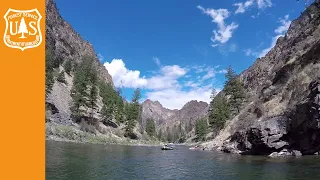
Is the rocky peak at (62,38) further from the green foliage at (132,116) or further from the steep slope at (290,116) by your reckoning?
the steep slope at (290,116)

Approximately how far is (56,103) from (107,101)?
1128 inches

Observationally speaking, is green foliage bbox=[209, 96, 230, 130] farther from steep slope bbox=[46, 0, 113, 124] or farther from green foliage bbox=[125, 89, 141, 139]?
steep slope bbox=[46, 0, 113, 124]

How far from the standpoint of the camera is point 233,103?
97875 millimetres

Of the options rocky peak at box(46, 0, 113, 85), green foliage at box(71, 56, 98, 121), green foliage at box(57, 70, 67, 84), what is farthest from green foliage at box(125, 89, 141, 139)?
rocky peak at box(46, 0, 113, 85)

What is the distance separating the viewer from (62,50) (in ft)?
477

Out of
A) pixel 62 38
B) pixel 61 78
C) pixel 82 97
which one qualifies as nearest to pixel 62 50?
pixel 62 38
